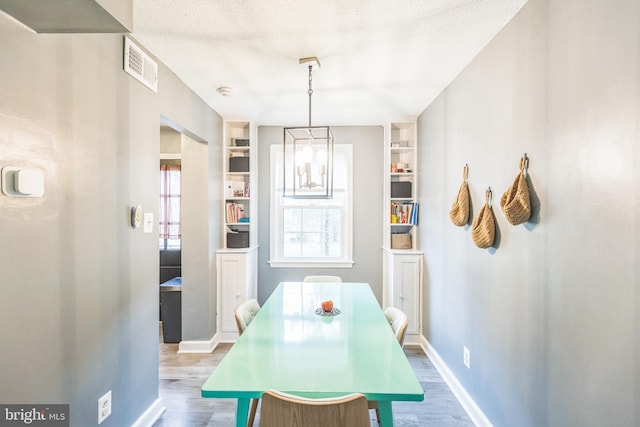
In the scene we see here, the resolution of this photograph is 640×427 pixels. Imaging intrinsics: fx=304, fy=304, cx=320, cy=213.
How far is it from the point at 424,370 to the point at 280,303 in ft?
5.46

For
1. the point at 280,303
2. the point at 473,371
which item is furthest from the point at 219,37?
the point at 473,371

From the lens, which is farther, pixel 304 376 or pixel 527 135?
pixel 527 135

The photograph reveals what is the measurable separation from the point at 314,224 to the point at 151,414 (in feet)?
8.49

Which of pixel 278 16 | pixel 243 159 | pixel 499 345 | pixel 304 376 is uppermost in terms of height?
pixel 278 16

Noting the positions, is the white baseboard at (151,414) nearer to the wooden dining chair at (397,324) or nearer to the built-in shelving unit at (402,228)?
the wooden dining chair at (397,324)

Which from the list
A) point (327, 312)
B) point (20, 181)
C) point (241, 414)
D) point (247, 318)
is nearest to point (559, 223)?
point (327, 312)

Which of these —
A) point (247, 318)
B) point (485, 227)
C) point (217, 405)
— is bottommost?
point (217, 405)

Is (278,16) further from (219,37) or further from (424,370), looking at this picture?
(424,370)

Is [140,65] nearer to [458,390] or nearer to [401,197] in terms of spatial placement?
[401,197]

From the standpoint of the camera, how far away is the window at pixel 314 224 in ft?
13.2

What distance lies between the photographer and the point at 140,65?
1979 mm

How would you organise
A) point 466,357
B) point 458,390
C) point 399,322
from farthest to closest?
point 458,390 → point 466,357 → point 399,322

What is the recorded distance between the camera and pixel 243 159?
374 centimetres

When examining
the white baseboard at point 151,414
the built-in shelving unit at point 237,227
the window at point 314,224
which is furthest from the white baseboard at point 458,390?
the white baseboard at point 151,414
